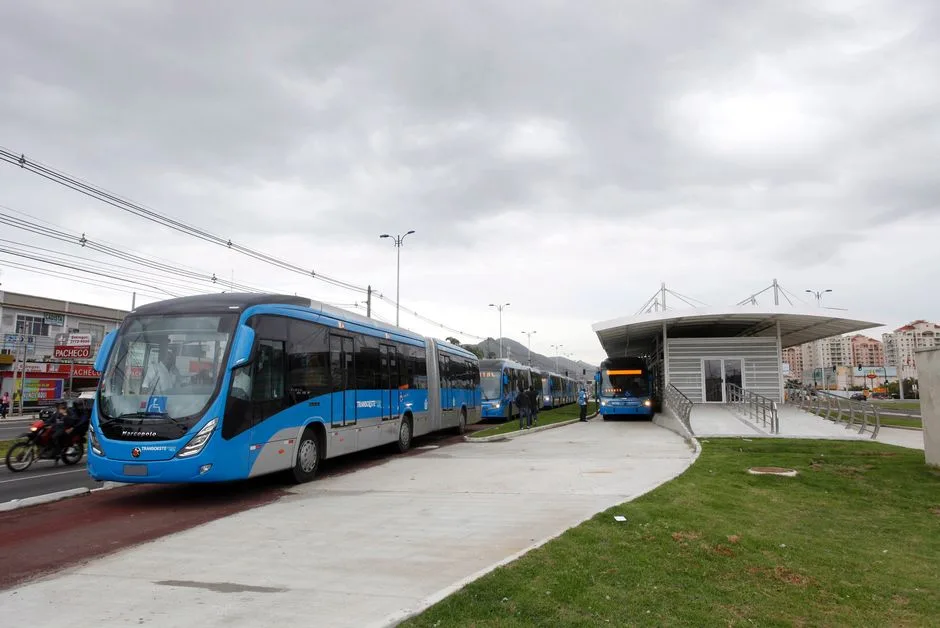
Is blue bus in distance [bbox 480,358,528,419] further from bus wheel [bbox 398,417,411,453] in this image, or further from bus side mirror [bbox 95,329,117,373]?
bus side mirror [bbox 95,329,117,373]

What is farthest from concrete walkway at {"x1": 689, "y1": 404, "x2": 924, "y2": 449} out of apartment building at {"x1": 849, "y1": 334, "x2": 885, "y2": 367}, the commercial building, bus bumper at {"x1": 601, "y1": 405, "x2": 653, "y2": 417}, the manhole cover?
apartment building at {"x1": 849, "y1": 334, "x2": 885, "y2": 367}

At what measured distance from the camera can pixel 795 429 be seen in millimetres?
20312

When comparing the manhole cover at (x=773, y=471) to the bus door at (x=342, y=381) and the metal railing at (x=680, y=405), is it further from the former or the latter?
the metal railing at (x=680, y=405)

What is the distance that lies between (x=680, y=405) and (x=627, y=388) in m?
6.01

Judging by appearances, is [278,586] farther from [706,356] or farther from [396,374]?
[706,356]

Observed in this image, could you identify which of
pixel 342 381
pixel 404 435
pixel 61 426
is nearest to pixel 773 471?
pixel 342 381

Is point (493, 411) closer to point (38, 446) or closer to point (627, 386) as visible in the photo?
point (627, 386)

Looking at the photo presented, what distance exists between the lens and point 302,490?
10.9 meters

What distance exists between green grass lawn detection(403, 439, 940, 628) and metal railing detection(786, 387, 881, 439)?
1068 centimetres

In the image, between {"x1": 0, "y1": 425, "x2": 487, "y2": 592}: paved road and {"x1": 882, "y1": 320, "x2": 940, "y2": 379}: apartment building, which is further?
{"x1": 882, "y1": 320, "x2": 940, "y2": 379}: apartment building

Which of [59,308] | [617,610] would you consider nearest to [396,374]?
[617,610]

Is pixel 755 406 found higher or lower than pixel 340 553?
higher

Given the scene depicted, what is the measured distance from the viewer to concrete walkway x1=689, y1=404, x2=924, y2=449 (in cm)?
1853

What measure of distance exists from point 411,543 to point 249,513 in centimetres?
315
